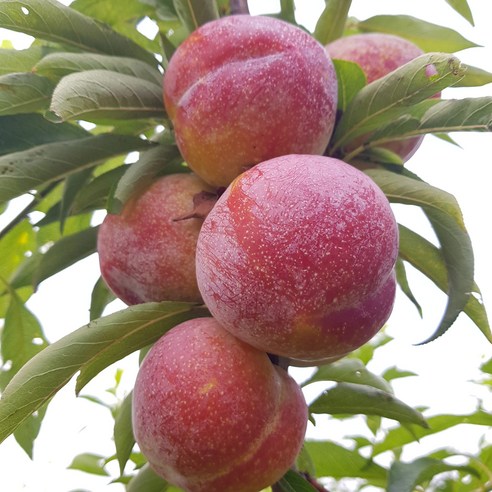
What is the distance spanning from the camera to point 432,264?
1.29 metres

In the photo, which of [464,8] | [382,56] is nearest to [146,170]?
[382,56]

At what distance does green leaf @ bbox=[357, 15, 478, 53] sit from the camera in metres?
1.59

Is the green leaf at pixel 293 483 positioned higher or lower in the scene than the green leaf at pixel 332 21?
lower

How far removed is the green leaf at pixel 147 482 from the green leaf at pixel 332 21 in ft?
3.08

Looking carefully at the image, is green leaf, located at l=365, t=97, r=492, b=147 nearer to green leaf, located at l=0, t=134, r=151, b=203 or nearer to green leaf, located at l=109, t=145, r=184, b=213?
green leaf, located at l=109, t=145, r=184, b=213

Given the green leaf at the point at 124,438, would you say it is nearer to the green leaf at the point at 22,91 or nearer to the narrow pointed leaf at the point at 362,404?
the narrow pointed leaf at the point at 362,404

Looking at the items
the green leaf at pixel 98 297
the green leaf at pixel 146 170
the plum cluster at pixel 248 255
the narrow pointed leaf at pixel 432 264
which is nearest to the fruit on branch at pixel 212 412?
the plum cluster at pixel 248 255

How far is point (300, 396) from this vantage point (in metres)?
1.15

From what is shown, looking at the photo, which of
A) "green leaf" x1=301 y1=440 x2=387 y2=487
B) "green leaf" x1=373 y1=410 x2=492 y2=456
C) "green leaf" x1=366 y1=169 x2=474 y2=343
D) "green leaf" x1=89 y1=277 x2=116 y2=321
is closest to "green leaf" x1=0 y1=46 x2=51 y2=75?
"green leaf" x1=89 y1=277 x2=116 y2=321

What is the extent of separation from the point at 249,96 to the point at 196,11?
36 centimetres

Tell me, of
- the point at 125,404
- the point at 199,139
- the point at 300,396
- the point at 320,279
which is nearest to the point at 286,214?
the point at 320,279

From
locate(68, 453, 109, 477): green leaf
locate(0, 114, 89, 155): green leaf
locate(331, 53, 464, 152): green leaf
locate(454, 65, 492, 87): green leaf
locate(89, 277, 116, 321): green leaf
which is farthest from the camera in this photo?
locate(68, 453, 109, 477): green leaf

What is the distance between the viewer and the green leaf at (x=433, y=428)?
5.45 feet

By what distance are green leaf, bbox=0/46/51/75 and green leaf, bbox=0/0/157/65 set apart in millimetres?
72
